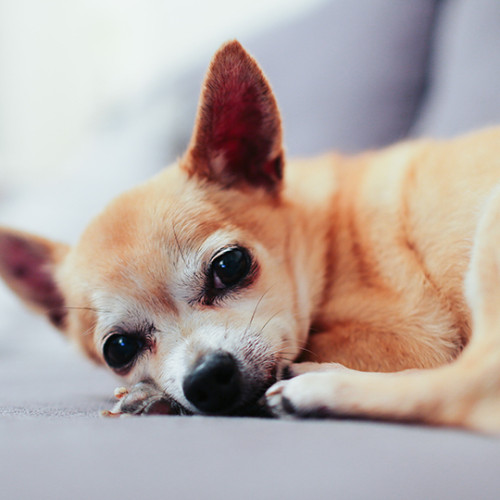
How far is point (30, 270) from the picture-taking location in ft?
5.05

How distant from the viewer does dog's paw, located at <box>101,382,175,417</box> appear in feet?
3.19

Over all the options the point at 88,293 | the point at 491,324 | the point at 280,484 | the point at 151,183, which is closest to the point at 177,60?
the point at 151,183

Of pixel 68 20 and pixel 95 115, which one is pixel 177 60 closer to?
pixel 95 115

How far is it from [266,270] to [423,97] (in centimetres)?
152

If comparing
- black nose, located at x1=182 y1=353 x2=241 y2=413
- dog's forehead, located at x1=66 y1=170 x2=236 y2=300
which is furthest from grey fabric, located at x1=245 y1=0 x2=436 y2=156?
black nose, located at x1=182 y1=353 x2=241 y2=413

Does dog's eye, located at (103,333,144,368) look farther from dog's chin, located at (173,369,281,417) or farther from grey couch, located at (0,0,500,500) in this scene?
dog's chin, located at (173,369,281,417)

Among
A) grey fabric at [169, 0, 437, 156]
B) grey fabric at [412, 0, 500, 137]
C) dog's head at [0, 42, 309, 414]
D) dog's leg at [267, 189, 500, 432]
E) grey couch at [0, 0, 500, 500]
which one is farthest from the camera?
grey fabric at [169, 0, 437, 156]

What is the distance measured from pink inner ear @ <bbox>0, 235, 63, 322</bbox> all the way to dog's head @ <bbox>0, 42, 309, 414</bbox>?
0.54 feet

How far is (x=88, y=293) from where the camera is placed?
1215 mm

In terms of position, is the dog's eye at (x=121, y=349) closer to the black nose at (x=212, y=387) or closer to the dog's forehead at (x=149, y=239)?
the dog's forehead at (x=149, y=239)

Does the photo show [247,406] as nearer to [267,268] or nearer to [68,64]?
[267,268]

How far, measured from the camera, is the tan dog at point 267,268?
3.28 ft

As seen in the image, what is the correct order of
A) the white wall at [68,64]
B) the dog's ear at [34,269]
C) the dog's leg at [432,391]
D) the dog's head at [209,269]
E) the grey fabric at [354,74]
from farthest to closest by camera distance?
the white wall at [68,64] → the grey fabric at [354,74] → the dog's ear at [34,269] → the dog's head at [209,269] → the dog's leg at [432,391]

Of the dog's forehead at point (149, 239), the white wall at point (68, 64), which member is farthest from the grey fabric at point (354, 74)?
the white wall at point (68, 64)
